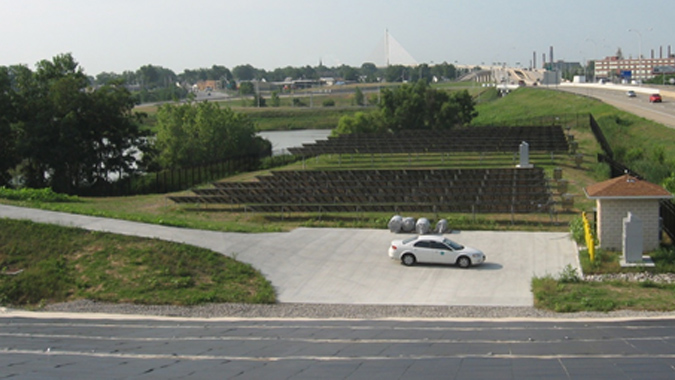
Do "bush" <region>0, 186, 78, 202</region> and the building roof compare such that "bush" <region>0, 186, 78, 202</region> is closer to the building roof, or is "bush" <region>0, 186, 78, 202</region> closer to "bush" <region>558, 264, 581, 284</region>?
"bush" <region>558, 264, 581, 284</region>

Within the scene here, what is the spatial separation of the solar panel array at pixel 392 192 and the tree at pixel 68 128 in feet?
58.3

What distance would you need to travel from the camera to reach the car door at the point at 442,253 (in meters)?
22.0

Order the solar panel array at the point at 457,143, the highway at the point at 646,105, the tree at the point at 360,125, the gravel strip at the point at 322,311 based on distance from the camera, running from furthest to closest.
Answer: the tree at the point at 360,125 → the highway at the point at 646,105 → the solar panel array at the point at 457,143 → the gravel strip at the point at 322,311

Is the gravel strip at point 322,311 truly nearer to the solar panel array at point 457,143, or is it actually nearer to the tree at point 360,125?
the solar panel array at point 457,143

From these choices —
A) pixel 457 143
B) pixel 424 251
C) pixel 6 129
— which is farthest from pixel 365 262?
pixel 6 129

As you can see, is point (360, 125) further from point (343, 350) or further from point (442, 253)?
point (343, 350)

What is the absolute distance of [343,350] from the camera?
11.4m

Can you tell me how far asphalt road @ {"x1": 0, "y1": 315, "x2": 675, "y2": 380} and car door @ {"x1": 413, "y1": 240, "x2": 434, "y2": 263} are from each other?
6.44m

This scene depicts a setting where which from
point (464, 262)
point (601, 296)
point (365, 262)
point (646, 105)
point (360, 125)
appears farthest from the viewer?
point (646, 105)

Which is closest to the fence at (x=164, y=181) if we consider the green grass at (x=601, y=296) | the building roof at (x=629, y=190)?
the building roof at (x=629, y=190)

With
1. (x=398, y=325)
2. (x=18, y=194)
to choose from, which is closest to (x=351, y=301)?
(x=398, y=325)

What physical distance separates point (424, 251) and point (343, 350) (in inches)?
436

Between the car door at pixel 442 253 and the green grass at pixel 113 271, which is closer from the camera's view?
the green grass at pixel 113 271

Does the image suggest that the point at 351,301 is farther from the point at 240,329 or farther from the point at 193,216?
the point at 193,216
